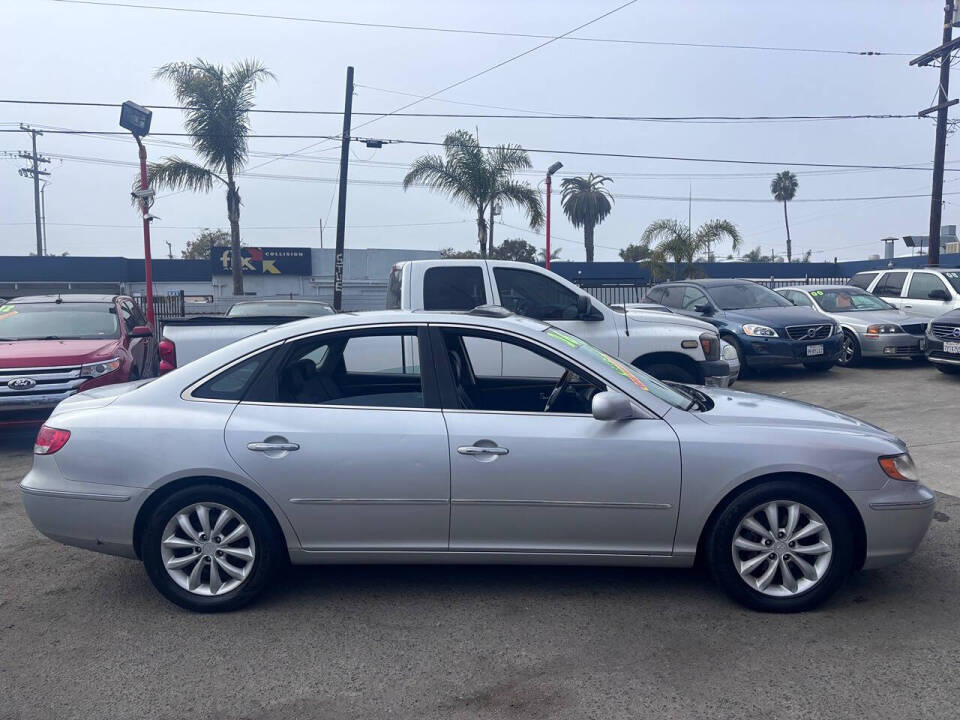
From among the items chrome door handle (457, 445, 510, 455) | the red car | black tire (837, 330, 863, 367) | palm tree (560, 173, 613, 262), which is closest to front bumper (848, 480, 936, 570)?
chrome door handle (457, 445, 510, 455)

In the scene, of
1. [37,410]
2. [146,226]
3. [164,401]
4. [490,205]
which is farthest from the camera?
[490,205]

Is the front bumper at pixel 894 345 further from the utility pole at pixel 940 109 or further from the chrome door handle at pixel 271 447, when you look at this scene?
the chrome door handle at pixel 271 447

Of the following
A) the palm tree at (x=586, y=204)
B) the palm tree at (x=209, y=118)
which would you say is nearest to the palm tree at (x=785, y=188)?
the palm tree at (x=586, y=204)

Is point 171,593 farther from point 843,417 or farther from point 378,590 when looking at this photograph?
point 843,417

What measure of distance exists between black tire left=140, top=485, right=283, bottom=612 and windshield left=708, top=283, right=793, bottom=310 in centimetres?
1051

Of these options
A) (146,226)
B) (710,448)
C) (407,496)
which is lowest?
(407,496)

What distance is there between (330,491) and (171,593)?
988 millimetres

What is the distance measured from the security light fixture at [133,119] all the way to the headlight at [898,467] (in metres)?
14.0

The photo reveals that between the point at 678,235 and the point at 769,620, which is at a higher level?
the point at 678,235

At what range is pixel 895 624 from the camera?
13.1 feet

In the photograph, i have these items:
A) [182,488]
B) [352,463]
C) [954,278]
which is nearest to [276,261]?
[954,278]

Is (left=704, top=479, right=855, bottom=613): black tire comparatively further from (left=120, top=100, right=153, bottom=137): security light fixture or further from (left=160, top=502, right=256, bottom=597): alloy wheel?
(left=120, top=100, right=153, bottom=137): security light fixture

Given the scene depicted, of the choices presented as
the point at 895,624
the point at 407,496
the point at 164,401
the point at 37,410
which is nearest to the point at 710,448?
the point at 895,624

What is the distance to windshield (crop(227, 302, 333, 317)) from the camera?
11.0 m
